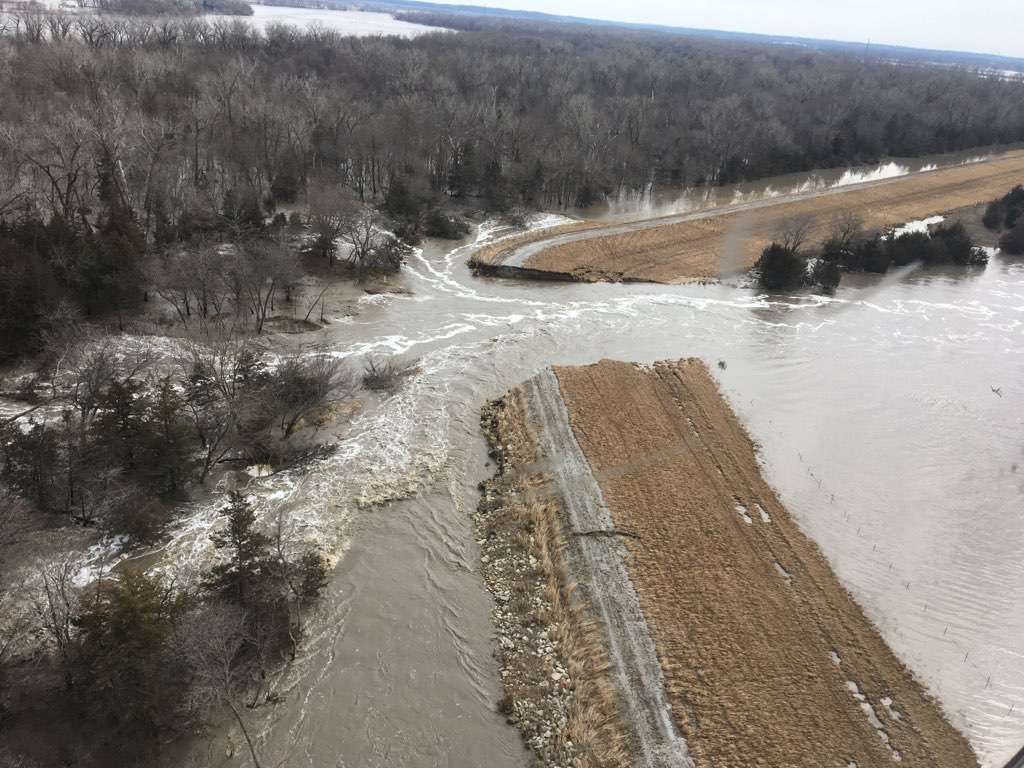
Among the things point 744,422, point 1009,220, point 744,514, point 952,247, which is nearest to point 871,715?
point 744,514

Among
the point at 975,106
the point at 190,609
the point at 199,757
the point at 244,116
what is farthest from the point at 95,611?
the point at 975,106

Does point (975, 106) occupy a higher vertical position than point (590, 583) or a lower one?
higher

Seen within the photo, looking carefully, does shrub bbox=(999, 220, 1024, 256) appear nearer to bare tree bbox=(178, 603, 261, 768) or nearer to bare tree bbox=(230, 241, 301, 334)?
bare tree bbox=(230, 241, 301, 334)

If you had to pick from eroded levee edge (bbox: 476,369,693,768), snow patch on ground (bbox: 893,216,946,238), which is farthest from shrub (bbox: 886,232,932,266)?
eroded levee edge (bbox: 476,369,693,768)

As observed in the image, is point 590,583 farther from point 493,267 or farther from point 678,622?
point 493,267

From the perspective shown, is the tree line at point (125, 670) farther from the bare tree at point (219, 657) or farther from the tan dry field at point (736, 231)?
the tan dry field at point (736, 231)
